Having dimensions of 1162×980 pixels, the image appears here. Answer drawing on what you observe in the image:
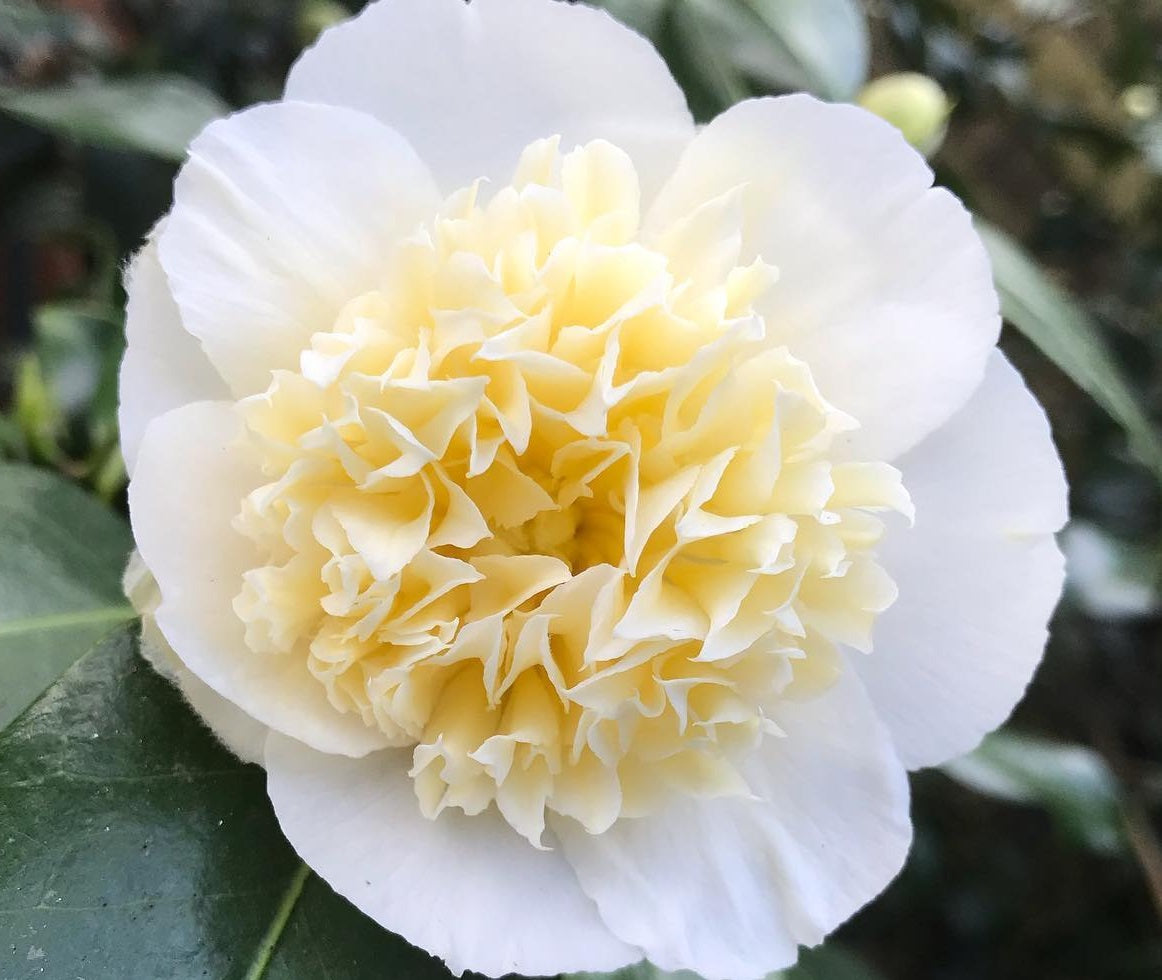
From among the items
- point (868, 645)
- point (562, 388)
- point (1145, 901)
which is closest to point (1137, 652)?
point (1145, 901)

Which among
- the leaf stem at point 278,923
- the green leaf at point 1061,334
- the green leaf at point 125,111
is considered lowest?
the leaf stem at point 278,923

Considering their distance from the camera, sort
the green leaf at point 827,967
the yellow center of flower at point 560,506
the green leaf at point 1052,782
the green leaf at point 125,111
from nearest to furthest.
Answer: the yellow center of flower at point 560,506 → the green leaf at point 125,111 → the green leaf at point 827,967 → the green leaf at point 1052,782

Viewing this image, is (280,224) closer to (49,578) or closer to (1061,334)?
(49,578)

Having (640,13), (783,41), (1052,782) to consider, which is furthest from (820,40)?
(1052,782)

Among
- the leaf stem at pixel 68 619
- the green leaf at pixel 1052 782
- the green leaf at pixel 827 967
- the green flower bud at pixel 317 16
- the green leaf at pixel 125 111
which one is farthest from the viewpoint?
the green flower bud at pixel 317 16

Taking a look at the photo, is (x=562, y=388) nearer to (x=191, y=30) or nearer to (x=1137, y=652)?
(x=191, y=30)

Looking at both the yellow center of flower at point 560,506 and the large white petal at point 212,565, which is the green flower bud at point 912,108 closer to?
the yellow center of flower at point 560,506

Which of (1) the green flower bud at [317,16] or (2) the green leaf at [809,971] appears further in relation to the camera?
(1) the green flower bud at [317,16]

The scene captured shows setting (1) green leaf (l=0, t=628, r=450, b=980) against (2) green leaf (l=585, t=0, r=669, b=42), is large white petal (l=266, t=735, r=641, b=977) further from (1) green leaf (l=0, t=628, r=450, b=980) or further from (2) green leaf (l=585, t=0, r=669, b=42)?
(2) green leaf (l=585, t=0, r=669, b=42)

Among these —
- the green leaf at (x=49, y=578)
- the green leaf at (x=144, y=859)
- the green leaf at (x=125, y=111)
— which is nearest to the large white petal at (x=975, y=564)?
the green leaf at (x=144, y=859)
